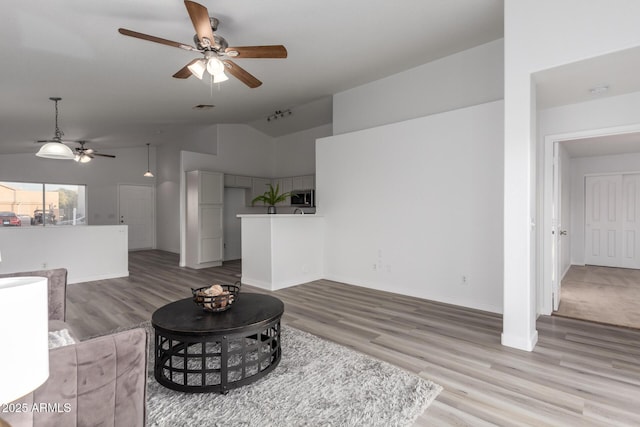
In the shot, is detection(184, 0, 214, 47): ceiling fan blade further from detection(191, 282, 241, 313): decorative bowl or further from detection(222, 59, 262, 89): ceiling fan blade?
detection(191, 282, 241, 313): decorative bowl

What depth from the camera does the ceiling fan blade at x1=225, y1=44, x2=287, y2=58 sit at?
2932mm

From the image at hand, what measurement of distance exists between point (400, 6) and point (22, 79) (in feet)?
15.4

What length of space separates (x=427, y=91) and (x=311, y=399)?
441cm

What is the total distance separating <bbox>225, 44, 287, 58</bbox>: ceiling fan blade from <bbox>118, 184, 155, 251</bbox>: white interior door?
833cm

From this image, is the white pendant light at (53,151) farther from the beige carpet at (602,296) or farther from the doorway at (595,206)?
the doorway at (595,206)

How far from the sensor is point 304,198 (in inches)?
284

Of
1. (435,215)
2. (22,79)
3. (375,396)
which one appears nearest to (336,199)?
(435,215)

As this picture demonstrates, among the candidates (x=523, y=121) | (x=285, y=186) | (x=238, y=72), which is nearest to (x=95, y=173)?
(x=285, y=186)

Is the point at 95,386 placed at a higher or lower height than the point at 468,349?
higher

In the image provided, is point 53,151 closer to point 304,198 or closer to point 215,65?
point 215,65

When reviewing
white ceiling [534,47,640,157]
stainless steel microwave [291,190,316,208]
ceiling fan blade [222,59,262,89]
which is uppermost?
ceiling fan blade [222,59,262,89]

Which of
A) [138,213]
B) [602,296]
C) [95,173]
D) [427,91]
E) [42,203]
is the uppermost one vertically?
[427,91]

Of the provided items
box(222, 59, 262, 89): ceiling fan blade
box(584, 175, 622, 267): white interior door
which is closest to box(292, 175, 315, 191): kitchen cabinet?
box(222, 59, 262, 89): ceiling fan blade

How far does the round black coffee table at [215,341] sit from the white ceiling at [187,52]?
271 cm
